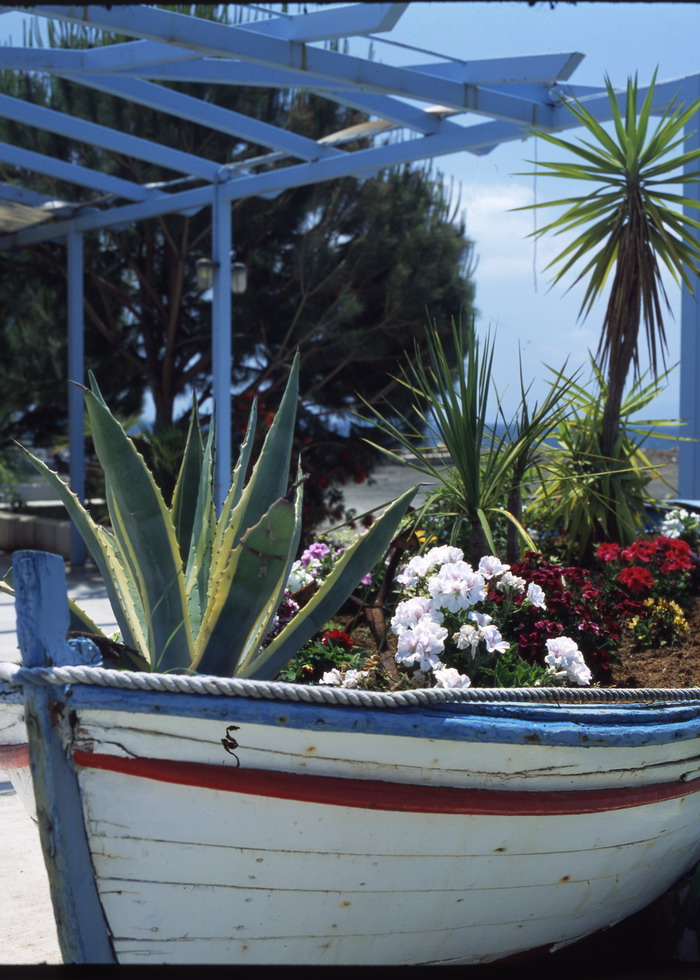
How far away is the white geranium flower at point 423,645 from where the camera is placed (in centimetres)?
283

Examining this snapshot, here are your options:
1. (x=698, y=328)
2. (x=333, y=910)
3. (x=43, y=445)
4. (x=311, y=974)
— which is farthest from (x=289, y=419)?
(x=43, y=445)

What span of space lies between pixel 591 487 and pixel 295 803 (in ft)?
10.6

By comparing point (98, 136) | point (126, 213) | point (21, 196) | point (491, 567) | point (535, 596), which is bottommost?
point (535, 596)

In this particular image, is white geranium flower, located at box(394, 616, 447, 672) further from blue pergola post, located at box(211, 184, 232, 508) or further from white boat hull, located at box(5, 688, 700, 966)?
blue pergola post, located at box(211, 184, 232, 508)

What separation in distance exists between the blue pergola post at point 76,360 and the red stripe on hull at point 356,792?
8434mm

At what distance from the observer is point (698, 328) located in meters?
7.86

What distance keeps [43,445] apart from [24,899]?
36.2 ft

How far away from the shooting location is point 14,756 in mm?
2359

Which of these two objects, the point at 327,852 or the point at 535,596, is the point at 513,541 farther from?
the point at 327,852

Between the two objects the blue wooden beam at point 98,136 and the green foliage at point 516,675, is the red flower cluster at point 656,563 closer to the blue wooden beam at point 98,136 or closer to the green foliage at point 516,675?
the green foliage at point 516,675

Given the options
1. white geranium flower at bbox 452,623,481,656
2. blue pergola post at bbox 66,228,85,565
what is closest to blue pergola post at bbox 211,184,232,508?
blue pergola post at bbox 66,228,85,565

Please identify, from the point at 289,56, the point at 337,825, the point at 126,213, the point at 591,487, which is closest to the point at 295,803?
the point at 337,825

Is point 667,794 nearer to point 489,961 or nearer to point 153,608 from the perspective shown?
point 489,961

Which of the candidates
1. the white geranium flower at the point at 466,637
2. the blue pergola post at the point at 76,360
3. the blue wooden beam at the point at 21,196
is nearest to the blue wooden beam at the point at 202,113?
the blue wooden beam at the point at 21,196
